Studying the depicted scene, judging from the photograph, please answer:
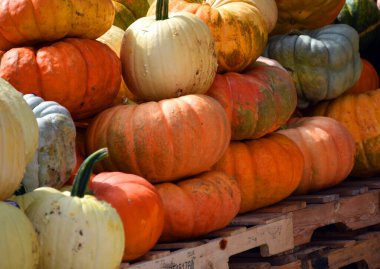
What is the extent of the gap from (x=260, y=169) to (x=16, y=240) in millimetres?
1828

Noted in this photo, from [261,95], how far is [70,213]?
167 cm

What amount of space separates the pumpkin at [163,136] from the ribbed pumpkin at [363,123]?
1.30m

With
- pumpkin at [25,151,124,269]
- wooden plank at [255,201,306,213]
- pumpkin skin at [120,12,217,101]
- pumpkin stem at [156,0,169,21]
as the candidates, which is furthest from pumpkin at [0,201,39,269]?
wooden plank at [255,201,306,213]

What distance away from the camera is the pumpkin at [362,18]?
5.43 metres

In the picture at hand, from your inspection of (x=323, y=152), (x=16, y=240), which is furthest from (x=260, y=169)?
(x=16, y=240)

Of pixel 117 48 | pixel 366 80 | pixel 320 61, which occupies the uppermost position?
pixel 117 48

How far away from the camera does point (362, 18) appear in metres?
5.42

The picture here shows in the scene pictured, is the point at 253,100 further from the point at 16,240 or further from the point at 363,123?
the point at 16,240

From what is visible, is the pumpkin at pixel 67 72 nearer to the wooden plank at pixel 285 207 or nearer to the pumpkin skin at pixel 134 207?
the pumpkin skin at pixel 134 207

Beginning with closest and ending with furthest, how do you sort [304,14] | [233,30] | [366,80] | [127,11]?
[233,30]
[127,11]
[304,14]
[366,80]

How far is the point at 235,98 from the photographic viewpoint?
411 cm

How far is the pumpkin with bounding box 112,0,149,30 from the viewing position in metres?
4.83

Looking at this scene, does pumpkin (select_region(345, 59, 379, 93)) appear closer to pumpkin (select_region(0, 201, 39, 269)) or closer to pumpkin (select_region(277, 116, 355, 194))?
pumpkin (select_region(277, 116, 355, 194))

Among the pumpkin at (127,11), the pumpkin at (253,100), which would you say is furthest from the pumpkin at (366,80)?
the pumpkin at (127,11)
